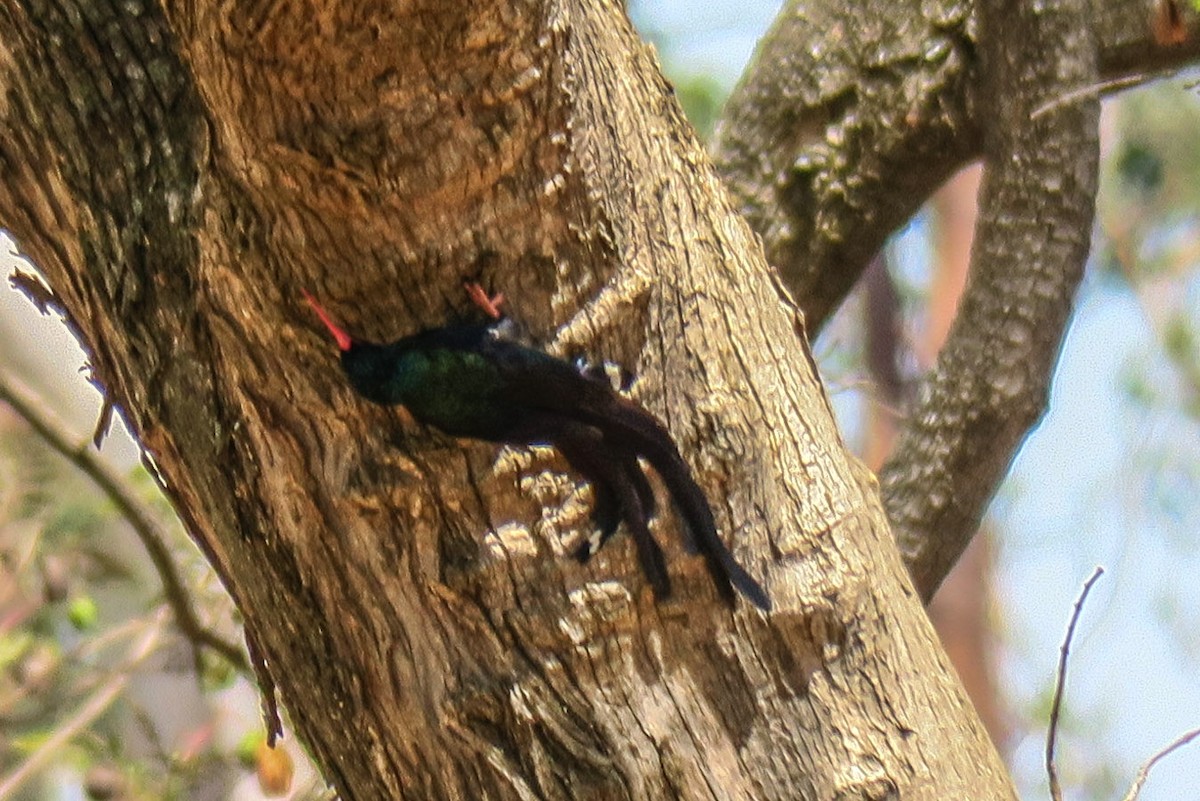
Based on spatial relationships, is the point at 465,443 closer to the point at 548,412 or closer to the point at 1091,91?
the point at 548,412

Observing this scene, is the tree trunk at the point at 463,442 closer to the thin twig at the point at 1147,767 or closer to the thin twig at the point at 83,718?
the thin twig at the point at 1147,767

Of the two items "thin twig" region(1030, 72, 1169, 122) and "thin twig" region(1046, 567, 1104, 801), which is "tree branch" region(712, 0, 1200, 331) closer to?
"thin twig" region(1030, 72, 1169, 122)

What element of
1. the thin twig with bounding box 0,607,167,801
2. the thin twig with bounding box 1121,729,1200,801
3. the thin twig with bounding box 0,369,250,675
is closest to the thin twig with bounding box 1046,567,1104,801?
the thin twig with bounding box 1121,729,1200,801

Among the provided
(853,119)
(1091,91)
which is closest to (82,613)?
(853,119)

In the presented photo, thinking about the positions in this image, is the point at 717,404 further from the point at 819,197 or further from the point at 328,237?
the point at 819,197

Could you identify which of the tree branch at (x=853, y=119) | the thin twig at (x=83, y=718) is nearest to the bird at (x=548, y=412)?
the tree branch at (x=853, y=119)

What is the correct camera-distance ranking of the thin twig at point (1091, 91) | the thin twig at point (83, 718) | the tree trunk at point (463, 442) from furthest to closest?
the thin twig at point (83, 718) < the thin twig at point (1091, 91) < the tree trunk at point (463, 442)

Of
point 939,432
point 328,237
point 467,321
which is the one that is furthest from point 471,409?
point 939,432
